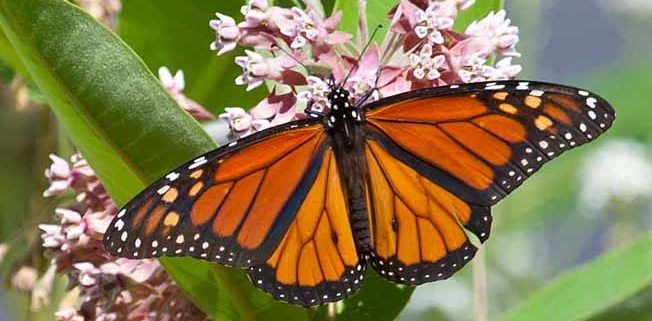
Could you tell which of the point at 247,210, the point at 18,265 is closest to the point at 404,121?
the point at 247,210

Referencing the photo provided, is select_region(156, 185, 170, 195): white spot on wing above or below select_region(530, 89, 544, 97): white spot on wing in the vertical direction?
below

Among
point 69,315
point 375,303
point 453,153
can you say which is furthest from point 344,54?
point 69,315

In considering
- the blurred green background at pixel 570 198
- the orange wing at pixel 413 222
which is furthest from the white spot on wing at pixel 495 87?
the blurred green background at pixel 570 198

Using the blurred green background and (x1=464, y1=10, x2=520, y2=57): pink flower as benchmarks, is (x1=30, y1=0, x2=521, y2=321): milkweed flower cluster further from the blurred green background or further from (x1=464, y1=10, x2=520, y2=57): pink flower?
the blurred green background

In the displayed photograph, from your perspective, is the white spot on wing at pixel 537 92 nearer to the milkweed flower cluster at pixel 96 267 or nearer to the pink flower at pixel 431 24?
the pink flower at pixel 431 24

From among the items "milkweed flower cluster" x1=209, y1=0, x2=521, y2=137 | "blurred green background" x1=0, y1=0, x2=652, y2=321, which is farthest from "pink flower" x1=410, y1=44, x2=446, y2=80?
"blurred green background" x1=0, y1=0, x2=652, y2=321

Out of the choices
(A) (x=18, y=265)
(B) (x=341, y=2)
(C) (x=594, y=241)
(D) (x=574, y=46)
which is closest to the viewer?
(B) (x=341, y=2)

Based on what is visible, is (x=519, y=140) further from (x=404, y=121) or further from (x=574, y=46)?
(x=574, y=46)
